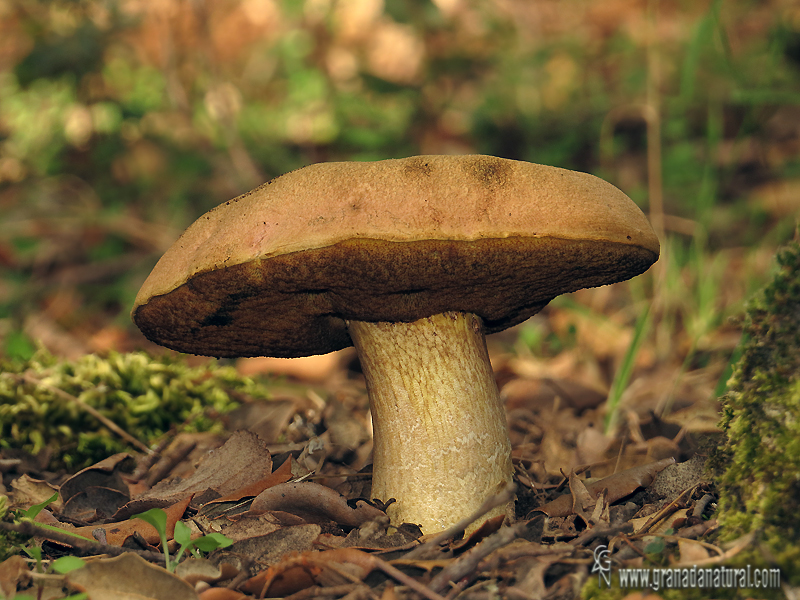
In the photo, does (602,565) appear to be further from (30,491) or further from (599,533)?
(30,491)

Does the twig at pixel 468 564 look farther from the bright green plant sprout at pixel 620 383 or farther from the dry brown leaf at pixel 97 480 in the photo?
the bright green plant sprout at pixel 620 383

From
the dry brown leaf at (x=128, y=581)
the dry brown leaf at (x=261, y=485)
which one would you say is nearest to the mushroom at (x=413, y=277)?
the dry brown leaf at (x=261, y=485)

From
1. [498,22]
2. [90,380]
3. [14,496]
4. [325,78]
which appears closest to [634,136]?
[498,22]

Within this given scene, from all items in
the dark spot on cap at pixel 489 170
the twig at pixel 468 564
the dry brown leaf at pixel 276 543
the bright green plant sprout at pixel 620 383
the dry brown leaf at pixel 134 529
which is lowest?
the bright green plant sprout at pixel 620 383

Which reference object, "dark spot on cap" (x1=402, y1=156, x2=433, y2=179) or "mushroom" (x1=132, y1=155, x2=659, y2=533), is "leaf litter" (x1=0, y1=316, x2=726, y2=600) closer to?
"mushroom" (x1=132, y1=155, x2=659, y2=533)

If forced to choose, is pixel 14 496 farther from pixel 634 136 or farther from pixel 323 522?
pixel 634 136
